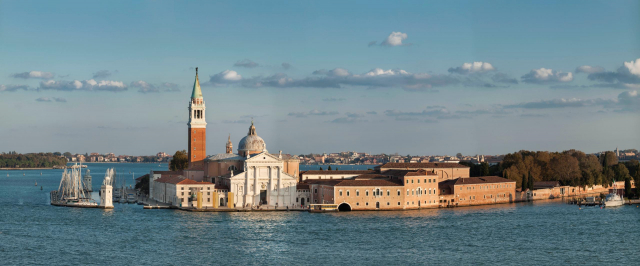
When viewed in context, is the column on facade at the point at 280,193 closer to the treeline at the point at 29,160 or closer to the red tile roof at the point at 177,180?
the red tile roof at the point at 177,180

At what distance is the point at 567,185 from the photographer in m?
71.1

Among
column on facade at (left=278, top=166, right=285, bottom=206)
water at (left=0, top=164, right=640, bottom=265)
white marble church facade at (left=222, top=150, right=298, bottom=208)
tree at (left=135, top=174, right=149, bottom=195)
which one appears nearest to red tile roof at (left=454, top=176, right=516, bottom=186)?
water at (left=0, top=164, right=640, bottom=265)

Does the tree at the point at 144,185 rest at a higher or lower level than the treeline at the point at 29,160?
lower

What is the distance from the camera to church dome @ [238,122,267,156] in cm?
5969

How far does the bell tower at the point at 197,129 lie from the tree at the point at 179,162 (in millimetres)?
12163

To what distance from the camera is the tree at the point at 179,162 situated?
261ft

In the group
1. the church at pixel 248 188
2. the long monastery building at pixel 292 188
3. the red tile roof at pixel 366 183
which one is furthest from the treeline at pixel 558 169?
the church at pixel 248 188

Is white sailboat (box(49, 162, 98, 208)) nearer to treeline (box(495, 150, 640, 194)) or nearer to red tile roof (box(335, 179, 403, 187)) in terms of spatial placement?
red tile roof (box(335, 179, 403, 187))

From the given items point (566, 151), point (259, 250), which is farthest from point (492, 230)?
point (566, 151)

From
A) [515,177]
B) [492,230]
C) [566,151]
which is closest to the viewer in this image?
[492,230]

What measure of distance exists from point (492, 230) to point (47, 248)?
2321 centimetres

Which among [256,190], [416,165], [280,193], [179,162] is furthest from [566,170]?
[179,162]

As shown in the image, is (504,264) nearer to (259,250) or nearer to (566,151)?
(259,250)

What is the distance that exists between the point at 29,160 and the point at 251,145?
145 m
